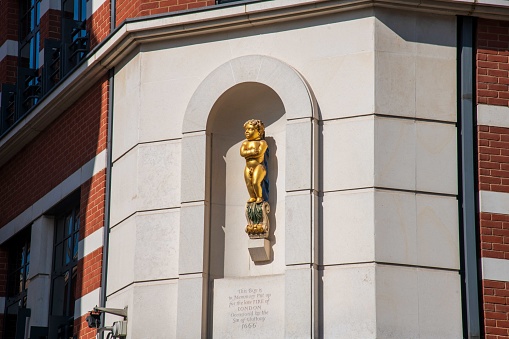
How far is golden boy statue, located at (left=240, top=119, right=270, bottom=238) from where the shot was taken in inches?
685

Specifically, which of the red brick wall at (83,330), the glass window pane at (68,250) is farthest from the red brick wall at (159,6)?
the red brick wall at (83,330)

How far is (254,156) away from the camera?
1758cm

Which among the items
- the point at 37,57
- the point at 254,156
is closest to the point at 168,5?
the point at 254,156

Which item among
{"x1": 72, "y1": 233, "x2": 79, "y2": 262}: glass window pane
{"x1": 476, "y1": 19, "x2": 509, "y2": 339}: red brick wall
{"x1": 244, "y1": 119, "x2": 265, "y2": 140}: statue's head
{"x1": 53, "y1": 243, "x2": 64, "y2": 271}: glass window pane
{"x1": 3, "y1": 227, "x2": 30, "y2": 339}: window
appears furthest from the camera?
{"x1": 3, "y1": 227, "x2": 30, "y2": 339}: window

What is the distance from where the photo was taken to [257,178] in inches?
689

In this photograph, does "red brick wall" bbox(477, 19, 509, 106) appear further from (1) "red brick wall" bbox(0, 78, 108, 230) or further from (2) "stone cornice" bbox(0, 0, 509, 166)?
(1) "red brick wall" bbox(0, 78, 108, 230)

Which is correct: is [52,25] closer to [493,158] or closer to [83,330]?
[83,330]

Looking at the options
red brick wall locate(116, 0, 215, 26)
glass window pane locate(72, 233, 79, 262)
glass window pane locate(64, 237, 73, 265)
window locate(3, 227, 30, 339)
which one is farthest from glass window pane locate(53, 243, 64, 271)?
red brick wall locate(116, 0, 215, 26)

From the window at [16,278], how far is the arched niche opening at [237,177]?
5313 millimetres

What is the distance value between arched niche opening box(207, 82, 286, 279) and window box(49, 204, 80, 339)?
10.8 ft

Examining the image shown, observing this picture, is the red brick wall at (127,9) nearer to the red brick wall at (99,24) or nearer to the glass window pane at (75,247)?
the red brick wall at (99,24)

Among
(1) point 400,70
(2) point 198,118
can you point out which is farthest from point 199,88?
(1) point 400,70

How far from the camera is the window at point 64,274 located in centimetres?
2034

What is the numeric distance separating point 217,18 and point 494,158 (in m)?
4.07
